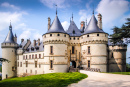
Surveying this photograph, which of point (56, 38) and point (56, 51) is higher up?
point (56, 38)

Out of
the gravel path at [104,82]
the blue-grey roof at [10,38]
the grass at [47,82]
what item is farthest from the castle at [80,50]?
the blue-grey roof at [10,38]

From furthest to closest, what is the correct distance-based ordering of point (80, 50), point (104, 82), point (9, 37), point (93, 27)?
1. point (9, 37)
2. point (80, 50)
3. point (93, 27)
4. point (104, 82)

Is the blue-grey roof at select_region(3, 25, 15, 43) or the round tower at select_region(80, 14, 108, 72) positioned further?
the blue-grey roof at select_region(3, 25, 15, 43)

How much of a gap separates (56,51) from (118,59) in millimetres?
16022

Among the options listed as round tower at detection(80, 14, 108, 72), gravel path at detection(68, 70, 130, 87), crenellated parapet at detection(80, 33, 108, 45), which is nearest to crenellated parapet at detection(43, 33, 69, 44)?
round tower at detection(80, 14, 108, 72)

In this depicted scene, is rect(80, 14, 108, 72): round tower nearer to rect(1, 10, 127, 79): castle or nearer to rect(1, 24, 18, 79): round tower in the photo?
rect(1, 10, 127, 79): castle

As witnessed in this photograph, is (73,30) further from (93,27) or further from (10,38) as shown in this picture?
(10,38)

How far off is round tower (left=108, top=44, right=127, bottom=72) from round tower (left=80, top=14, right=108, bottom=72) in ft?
12.1

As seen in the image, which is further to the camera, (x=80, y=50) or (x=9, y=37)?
(x=9, y=37)

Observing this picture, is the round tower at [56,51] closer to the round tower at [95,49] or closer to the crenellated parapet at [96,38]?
the round tower at [95,49]

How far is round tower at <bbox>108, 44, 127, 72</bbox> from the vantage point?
109 feet

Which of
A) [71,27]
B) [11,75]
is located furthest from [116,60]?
[11,75]

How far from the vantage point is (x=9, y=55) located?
159ft

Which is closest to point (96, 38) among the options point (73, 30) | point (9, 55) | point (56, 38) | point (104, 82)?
point (73, 30)
